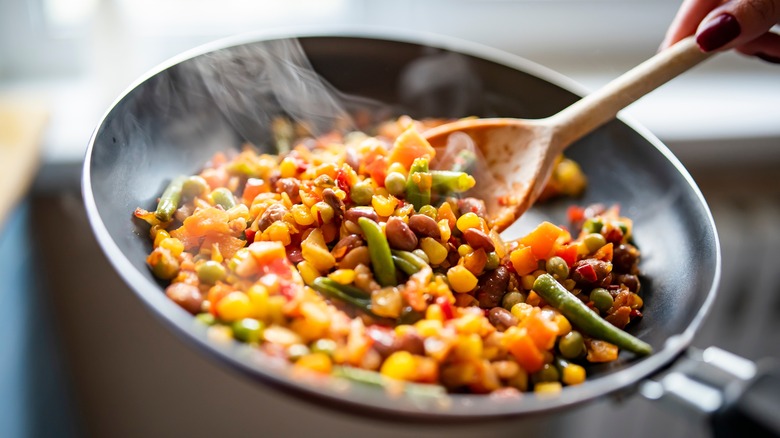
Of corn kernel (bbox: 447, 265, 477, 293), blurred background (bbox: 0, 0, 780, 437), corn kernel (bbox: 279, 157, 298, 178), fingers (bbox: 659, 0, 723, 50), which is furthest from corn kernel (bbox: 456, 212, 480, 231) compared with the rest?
blurred background (bbox: 0, 0, 780, 437)

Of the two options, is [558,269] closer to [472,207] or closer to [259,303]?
[472,207]

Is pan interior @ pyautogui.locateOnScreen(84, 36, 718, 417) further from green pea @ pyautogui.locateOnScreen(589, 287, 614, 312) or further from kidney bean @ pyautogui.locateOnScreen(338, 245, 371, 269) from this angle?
kidney bean @ pyautogui.locateOnScreen(338, 245, 371, 269)

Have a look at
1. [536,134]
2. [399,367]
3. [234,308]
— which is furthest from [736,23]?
[234,308]

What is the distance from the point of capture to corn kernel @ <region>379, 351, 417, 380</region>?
0.84 metres

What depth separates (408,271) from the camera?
1056 mm

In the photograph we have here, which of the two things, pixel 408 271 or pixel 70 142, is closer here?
pixel 408 271

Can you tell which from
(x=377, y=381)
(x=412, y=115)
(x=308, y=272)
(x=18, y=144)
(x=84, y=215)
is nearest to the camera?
(x=377, y=381)

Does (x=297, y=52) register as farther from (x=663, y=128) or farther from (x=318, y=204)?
(x=663, y=128)

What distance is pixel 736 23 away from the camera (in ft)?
3.81

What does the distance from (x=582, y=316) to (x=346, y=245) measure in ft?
1.28

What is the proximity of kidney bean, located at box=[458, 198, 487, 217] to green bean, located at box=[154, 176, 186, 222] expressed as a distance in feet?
1.62

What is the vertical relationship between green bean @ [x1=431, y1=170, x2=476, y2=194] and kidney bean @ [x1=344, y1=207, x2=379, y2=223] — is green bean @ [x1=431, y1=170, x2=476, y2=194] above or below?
above

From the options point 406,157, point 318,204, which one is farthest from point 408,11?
point 318,204

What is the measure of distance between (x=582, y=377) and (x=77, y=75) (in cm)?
202
